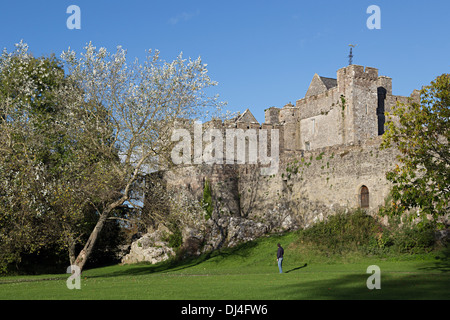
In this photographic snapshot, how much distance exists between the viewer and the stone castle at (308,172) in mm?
39469

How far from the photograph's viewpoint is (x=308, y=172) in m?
44.1

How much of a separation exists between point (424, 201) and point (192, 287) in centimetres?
1052

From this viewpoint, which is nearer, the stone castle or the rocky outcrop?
the stone castle

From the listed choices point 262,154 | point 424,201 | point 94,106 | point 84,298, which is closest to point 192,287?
point 84,298

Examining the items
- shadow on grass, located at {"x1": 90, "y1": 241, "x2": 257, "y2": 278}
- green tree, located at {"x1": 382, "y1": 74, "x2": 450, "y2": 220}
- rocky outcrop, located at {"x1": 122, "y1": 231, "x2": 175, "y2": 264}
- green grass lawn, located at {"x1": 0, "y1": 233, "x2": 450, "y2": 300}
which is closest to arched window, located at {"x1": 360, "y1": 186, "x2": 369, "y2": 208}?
green grass lawn, located at {"x1": 0, "y1": 233, "x2": 450, "y2": 300}

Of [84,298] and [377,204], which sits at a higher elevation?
[377,204]

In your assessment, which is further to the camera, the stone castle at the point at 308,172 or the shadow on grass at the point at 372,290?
the stone castle at the point at 308,172

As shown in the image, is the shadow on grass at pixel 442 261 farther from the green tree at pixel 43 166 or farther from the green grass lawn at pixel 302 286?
the green tree at pixel 43 166

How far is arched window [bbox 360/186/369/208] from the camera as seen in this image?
38.8 metres

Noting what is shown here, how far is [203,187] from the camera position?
159 feet

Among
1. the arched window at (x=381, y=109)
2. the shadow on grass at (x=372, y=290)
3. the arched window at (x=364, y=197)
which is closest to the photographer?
the shadow on grass at (x=372, y=290)

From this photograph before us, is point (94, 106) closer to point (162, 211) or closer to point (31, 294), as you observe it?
point (162, 211)

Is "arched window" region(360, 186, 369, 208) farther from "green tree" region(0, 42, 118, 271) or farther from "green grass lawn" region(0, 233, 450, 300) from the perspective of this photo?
"green tree" region(0, 42, 118, 271)

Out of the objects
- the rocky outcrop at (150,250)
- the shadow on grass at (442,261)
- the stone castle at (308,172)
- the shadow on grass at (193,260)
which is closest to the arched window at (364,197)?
the stone castle at (308,172)
